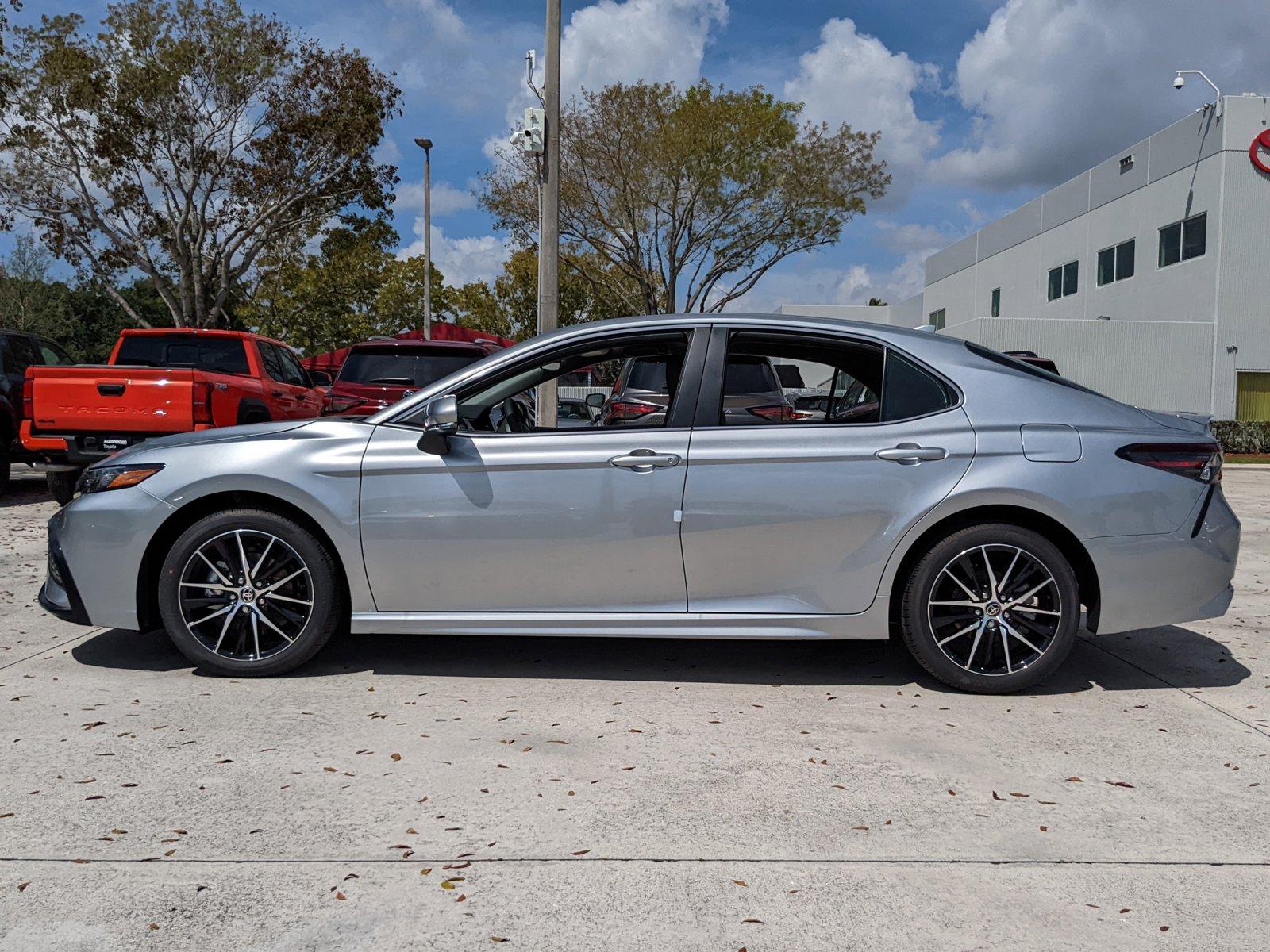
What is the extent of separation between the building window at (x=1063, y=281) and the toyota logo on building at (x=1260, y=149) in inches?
321

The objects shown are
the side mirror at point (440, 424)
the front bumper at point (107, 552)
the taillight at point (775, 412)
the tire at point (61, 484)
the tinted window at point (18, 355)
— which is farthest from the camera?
the tinted window at point (18, 355)

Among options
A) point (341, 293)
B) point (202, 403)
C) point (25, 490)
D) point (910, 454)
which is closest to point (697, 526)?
point (910, 454)

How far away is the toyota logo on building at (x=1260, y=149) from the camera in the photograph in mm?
27406

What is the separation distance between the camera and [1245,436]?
27609 millimetres

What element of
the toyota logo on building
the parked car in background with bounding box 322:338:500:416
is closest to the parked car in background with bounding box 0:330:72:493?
the parked car in background with bounding box 322:338:500:416

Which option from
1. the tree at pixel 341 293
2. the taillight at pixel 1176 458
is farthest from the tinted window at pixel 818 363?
the tree at pixel 341 293

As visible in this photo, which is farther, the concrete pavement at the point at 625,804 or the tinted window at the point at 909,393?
the tinted window at the point at 909,393

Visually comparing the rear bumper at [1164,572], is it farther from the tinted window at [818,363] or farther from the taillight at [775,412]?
the taillight at [775,412]

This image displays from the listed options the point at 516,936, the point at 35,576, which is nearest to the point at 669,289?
the point at 35,576

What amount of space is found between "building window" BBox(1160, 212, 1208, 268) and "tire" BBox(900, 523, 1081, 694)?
28.3m

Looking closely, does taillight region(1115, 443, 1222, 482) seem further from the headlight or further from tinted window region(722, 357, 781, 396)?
the headlight

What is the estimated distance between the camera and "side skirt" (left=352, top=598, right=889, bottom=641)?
15.0ft

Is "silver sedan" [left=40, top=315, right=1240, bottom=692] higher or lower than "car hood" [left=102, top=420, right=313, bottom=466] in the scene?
lower

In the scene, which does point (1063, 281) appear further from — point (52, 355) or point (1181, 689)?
point (1181, 689)
